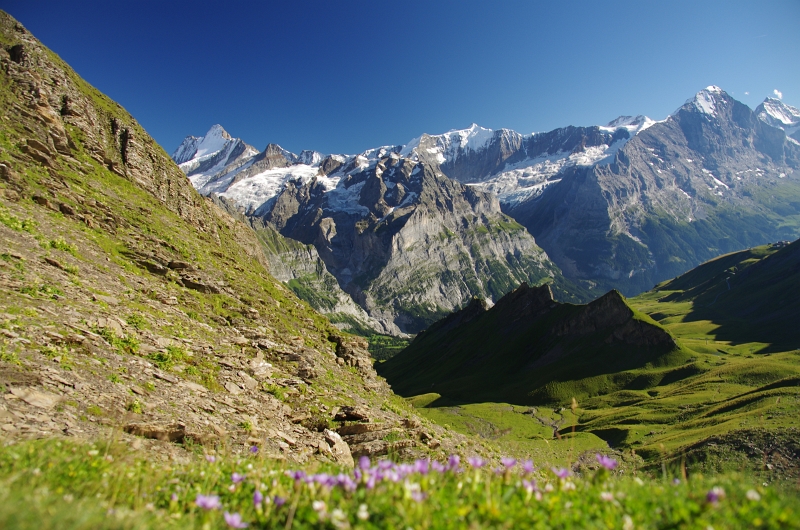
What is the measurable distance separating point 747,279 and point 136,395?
262 meters

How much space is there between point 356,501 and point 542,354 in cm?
12260

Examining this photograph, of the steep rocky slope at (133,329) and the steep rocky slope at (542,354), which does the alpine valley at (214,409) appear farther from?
the steep rocky slope at (542,354)

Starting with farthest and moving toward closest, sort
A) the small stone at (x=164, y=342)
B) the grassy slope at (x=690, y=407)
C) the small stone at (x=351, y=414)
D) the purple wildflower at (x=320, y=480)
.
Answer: the grassy slope at (x=690, y=407)
the small stone at (x=351, y=414)
the small stone at (x=164, y=342)
the purple wildflower at (x=320, y=480)

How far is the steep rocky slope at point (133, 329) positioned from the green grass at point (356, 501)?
1.35 meters

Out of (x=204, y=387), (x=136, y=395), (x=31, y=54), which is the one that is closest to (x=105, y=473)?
(x=136, y=395)

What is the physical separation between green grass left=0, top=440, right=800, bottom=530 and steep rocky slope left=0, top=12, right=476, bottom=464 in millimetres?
1347

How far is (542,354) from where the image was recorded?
11600 cm

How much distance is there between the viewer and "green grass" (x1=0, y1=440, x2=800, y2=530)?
3713 millimetres

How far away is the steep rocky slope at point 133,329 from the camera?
11.8 metres

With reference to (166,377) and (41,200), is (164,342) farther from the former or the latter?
(41,200)

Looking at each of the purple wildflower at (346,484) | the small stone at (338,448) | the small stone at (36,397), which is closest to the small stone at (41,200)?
the small stone at (36,397)

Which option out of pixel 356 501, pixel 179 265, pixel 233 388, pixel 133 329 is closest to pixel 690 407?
pixel 233 388

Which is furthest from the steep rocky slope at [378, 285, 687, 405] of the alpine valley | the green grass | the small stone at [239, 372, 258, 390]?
the green grass

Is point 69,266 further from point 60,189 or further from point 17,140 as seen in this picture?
point 17,140
